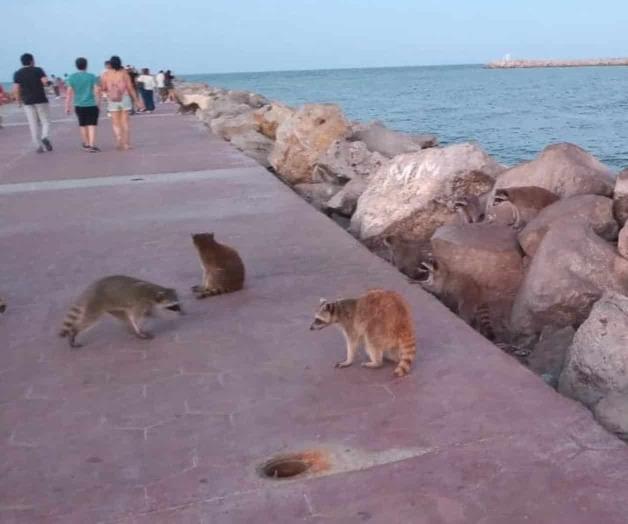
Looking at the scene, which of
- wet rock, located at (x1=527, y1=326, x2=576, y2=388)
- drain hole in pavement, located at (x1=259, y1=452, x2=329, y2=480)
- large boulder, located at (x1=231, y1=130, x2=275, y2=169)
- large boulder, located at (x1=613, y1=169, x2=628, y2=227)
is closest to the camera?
drain hole in pavement, located at (x1=259, y1=452, x2=329, y2=480)

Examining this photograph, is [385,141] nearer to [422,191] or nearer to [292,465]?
[422,191]

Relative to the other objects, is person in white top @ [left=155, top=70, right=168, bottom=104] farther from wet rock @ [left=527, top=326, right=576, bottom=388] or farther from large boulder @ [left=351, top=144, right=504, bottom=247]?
wet rock @ [left=527, top=326, right=576, bottom=388]

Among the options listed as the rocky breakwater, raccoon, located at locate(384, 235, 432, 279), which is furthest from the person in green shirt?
raccoon, located at locate(384, 235, 432, 279)

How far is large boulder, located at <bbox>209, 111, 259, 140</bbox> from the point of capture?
1844cm

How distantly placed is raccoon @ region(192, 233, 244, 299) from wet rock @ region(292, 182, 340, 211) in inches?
199

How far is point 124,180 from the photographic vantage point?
1233 cm

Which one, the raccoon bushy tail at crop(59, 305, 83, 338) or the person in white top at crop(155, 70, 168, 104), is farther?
the person in white top at crop(155, 70, 168, 104)

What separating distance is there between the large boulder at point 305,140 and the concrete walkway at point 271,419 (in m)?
5.94

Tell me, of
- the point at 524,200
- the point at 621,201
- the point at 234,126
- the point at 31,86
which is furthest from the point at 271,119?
the point at 621,201

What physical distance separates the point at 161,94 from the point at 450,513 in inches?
1527

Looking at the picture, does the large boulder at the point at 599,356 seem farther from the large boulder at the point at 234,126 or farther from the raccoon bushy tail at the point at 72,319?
the large boulder at the point at 234,126

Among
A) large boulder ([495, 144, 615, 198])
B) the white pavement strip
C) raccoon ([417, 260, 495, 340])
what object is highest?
large boulder ([495, 144, 615, 198])

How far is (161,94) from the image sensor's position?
40.3 metres

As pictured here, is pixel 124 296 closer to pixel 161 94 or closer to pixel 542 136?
pixel 542 136
